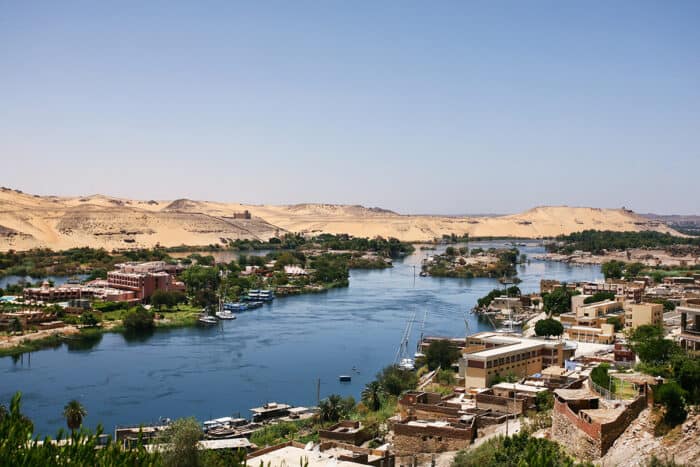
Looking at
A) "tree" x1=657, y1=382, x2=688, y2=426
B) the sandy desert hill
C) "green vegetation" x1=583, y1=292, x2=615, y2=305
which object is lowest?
"green vegetation" x1=583, y1=292, x2=615, y2=305

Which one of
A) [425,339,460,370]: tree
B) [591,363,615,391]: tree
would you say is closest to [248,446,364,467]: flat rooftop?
[591,363,615,391]: tree

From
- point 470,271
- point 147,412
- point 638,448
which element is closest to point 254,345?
point 147,412

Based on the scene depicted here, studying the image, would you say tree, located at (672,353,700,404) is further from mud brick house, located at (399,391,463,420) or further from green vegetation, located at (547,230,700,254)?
green vegetation, located at (547,230,700,254)

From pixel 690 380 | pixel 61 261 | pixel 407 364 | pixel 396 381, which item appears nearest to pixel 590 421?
pixel 690 380

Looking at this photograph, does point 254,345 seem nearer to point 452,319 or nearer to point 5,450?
point 452,319

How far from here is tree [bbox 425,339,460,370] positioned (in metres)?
13.1

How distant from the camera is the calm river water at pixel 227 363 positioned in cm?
1119

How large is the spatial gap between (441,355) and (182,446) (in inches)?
275

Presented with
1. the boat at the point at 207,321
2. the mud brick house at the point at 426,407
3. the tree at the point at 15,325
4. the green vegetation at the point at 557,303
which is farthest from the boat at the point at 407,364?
the tree at the point at 15,325

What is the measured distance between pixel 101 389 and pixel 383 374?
4.15m

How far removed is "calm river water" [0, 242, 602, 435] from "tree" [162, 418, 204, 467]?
3086 millimetres

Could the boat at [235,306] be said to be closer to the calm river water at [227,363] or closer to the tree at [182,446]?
the calm river water at [227,363]

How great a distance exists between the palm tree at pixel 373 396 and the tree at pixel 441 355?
6.72 feet

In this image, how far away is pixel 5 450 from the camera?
3.94 m
